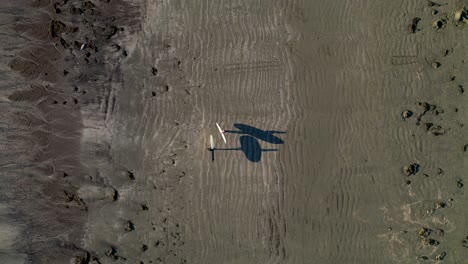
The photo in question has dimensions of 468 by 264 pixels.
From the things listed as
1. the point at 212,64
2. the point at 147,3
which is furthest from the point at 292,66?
the point at 147,3

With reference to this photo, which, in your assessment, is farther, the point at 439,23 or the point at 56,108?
the point at 439,23

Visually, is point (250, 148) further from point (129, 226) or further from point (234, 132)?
point (129, 226)

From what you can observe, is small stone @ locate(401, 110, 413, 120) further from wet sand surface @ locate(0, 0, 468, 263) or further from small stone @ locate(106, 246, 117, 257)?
small stone @ locate(106, 246, 117, 257)

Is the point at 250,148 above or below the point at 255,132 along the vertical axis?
below

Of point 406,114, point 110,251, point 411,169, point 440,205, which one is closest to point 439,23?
point 406,114

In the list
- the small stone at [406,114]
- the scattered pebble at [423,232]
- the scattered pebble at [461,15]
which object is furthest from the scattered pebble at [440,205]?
the scattered pebble at [461,15]

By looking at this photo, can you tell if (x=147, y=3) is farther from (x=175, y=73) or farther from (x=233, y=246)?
(x=233, y=246)

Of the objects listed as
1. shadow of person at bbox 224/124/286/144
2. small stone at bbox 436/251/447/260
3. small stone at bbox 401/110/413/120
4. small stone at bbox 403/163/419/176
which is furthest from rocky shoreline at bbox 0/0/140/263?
small stone at bbox 436/251/447/260

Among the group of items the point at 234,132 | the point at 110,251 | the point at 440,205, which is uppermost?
the point at 234,132
